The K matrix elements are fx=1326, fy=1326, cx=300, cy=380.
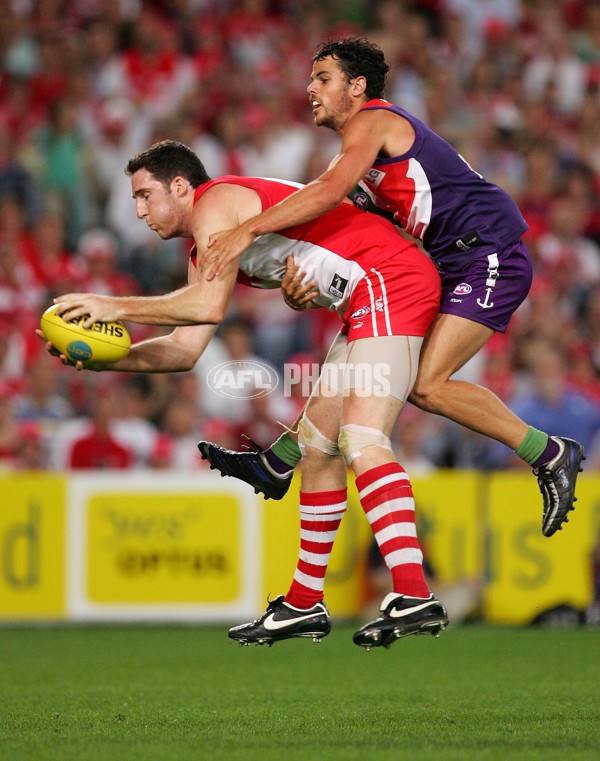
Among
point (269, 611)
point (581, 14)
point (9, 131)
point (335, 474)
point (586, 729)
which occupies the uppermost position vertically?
point (581, 14)

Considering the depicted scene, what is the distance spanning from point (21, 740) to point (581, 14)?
12.6 metres

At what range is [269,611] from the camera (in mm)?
5707

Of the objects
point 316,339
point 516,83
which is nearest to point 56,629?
point 316,339

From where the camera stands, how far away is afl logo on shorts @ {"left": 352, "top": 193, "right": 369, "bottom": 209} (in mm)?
5871

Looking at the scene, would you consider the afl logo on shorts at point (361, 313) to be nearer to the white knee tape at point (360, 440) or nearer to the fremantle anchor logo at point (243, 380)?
the white knee tape at point (360, 440)

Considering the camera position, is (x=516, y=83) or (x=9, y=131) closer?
(x=9, y=131)

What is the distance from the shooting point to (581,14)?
1530 centimetres

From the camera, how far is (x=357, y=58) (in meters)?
5.57

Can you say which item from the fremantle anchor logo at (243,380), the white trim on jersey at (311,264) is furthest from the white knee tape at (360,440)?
the fremantle anchor logo at (243,380)

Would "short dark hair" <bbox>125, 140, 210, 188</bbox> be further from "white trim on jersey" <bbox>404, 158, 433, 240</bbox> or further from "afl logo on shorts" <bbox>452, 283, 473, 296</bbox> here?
"afl logo on shorts" <bbox>452, 283, 473, 296</bbox>

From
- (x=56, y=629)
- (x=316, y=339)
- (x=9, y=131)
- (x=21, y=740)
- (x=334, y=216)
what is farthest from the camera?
(x=9, y=131)

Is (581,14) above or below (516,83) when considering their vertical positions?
above

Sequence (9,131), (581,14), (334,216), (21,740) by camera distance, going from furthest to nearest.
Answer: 1. (581,14)
2. (9,131)
3. (334,216)
4. (21,740)

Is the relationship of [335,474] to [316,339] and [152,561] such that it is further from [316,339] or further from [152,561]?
[316,339]
